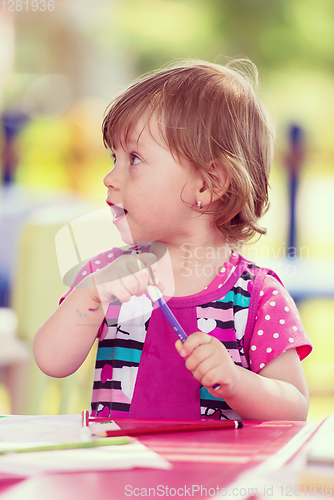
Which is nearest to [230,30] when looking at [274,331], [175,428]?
[274,331]

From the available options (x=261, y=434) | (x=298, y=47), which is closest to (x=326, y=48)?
(x=298, y=47)

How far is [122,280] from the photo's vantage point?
0.76 meters

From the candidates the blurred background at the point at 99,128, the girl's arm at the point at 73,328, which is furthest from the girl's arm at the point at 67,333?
the blurred background at the point at 99,128

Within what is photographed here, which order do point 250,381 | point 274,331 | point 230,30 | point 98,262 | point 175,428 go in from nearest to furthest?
1. point 175,428
2. point 250,381
3. point 274,331
4. point 98,262
5. point 230,30

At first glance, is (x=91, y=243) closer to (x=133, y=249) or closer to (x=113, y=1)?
(x=133, y=249)

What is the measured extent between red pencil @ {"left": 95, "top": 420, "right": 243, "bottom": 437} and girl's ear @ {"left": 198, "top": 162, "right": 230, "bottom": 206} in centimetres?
40

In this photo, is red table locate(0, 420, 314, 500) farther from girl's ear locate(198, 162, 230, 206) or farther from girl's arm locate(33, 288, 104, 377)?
girl's ear locate(198, 162, 230, 206)

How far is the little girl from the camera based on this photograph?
0.84m

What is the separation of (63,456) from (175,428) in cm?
13

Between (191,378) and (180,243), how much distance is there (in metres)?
0.21

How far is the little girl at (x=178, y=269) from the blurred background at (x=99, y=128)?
0.18 metres

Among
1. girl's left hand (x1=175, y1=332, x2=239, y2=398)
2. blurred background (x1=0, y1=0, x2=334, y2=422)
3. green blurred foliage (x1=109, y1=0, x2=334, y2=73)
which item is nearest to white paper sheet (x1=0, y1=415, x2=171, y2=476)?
girl's left hand (x1=175, y1=332, x2=239, y2=398)

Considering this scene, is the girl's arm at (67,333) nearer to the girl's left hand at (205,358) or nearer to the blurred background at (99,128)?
the girl's left hand at (205,358)

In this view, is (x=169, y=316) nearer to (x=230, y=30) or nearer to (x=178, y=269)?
(x=178, y=269)
